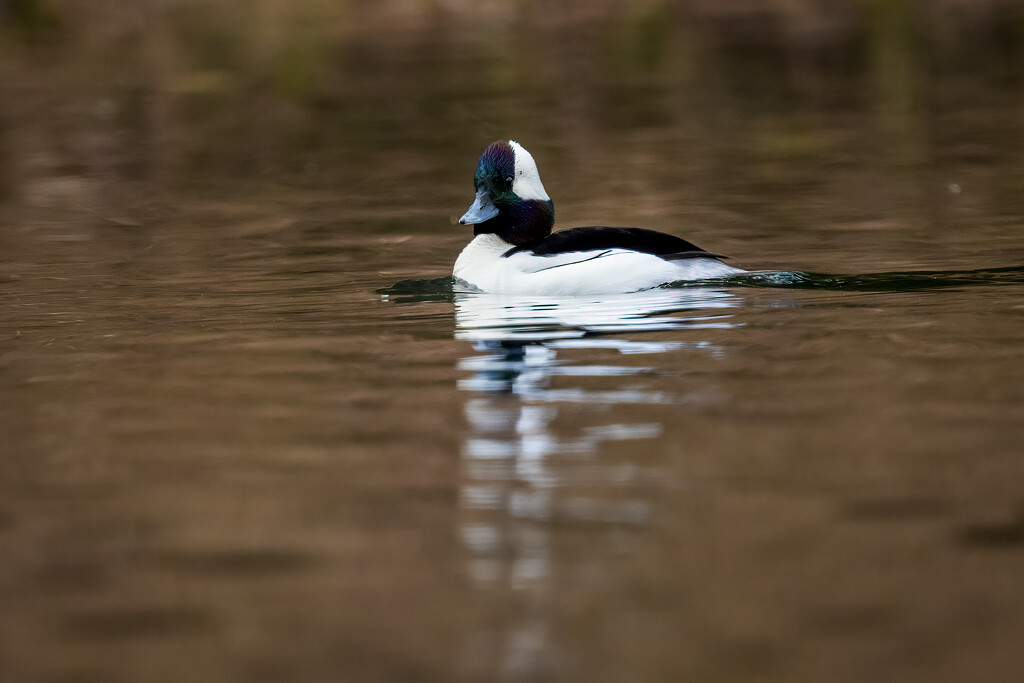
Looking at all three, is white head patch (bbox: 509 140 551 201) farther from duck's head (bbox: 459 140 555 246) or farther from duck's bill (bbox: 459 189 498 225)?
duck's bill (bbox: 459 189 498 225)

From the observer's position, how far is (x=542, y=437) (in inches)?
203

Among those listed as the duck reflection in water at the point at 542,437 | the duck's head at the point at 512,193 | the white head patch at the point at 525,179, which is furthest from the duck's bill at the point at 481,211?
the duck reflection in water at the point at 542,437

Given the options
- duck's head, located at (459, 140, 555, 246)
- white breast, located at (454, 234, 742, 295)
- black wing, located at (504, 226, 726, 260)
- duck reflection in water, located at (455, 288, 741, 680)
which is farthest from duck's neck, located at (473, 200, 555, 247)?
duck reflection in water, located at (455, 288, 741, 680)

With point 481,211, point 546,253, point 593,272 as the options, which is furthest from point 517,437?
point 481,211

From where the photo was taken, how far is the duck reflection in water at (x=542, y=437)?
374cm

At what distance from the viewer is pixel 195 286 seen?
9328 mm

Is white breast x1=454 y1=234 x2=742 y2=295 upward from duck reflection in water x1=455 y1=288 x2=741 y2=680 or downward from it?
upward

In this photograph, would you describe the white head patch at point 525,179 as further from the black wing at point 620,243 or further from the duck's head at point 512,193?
the black wing at point 620,243

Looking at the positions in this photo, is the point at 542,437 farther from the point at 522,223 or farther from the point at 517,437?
the point at 522,223

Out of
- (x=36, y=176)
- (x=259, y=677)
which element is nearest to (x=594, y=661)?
(x=259, y=677)

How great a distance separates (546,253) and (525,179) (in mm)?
857

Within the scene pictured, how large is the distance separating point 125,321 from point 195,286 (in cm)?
123

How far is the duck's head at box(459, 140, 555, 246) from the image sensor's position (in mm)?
9023

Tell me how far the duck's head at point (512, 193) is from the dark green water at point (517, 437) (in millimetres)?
614
